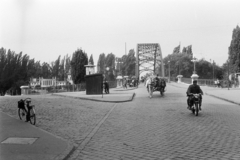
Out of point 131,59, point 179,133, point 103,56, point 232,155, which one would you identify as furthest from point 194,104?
point 131,59

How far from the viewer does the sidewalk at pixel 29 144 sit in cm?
516

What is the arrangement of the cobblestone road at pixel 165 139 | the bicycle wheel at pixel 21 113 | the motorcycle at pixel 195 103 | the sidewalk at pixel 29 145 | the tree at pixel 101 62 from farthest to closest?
the tree at pixel 101 62 → the motorcycle at pixel 195 103 → the bicycle wheel at pixel 21 113 → the cobblestone road at pixel 165 139 → the sidewalk at pixel 29 145

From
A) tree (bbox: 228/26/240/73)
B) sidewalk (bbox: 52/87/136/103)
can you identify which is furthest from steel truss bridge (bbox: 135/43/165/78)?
sidewalk (bbox: 52/87/136/103)

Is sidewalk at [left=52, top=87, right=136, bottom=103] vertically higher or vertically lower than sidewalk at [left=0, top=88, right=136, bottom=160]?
higher

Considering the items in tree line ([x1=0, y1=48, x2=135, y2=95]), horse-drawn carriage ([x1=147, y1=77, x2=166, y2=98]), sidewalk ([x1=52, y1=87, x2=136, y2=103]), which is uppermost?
tree line ([x1=0, y1=48, x2=135, y2=95])

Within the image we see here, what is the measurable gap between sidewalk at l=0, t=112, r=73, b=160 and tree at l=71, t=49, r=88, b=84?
46.8 metres

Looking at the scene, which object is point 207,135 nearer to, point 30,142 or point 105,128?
point 105,128

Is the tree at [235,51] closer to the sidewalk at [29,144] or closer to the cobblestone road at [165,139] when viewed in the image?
the cobblestone road at [165,139]

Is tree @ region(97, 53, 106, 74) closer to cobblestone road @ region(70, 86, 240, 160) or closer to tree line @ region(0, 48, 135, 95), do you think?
tree line @ region(0, 48, 135, 95)

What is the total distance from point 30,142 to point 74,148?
1007 millimetres

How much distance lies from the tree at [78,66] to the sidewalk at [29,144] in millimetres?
46840

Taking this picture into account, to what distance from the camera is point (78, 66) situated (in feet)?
184

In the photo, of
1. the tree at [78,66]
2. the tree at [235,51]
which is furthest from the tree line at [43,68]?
the tree at [235,51]

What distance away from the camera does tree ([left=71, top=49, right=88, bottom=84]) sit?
54688mm
